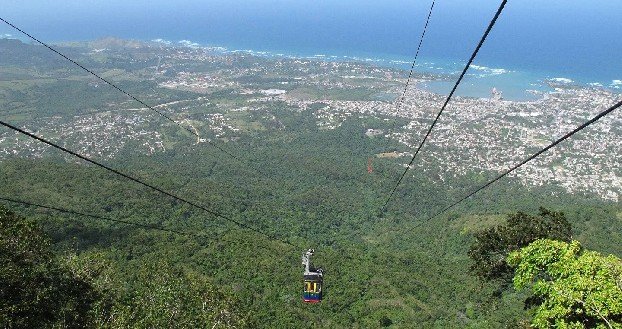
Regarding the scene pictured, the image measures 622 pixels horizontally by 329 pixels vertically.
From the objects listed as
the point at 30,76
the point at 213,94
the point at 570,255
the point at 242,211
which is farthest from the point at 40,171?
the point at 30,76

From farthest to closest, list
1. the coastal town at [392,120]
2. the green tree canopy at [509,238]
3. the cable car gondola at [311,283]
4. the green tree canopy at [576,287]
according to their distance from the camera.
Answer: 1. the coastal town at [392,120]
2. the green tree canopy at [509,238]
3. the cable car gondola at [311,283]
4. the green tree canopy at [576,287]

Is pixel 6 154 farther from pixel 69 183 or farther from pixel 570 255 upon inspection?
pixel 570 255

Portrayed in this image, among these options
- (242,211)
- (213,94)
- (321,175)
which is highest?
(213,94)

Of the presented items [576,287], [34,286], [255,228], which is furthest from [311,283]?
[255,228]

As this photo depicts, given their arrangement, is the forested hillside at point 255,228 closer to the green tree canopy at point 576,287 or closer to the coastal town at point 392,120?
the coastal town at point 392,120

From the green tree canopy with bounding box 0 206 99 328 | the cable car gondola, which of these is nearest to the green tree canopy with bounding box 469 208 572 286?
the cable car gondola

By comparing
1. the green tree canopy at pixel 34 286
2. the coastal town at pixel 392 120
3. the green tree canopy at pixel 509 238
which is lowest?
the green tree canopy at pixel 34 286

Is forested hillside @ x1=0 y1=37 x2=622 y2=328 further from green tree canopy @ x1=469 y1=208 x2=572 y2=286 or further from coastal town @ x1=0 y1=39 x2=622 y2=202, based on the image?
coastal town @ x1=0 y1=39 x2=622 y2=202

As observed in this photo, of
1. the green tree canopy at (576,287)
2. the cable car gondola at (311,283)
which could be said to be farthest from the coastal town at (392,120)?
the green tree canopy at (576,287)
